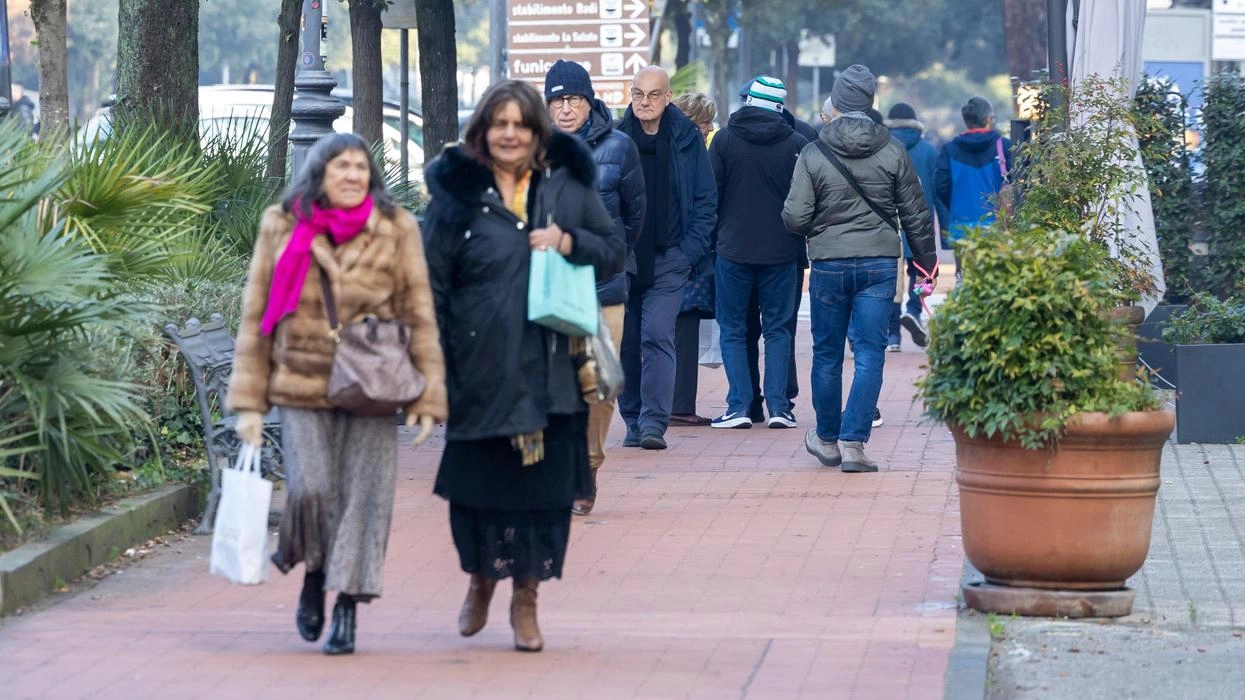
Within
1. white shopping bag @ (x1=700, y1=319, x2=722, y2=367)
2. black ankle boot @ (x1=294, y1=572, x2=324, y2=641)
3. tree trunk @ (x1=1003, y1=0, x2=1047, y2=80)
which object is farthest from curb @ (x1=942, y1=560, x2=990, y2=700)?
tree trunk @ (x1=1003, y1=0, x2=1047, y2=80)

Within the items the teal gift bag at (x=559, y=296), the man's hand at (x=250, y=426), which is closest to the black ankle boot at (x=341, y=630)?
the man's hand at (x=250, y=426)

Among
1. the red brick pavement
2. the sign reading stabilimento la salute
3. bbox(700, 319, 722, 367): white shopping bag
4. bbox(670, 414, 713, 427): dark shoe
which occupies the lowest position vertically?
the red brick pavement

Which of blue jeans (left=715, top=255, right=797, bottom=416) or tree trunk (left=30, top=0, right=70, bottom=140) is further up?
tree trunk (left=30, top=0, right=70, bottom=140)

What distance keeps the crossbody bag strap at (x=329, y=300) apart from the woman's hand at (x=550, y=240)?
62 centimetres

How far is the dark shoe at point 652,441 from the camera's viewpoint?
1091 centimetres

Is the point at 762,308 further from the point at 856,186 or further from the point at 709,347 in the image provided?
the point at 709,347

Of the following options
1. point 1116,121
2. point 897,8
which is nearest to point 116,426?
point 1116,121

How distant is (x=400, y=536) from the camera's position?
27.5 feet

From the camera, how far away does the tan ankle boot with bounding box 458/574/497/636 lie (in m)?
6.28

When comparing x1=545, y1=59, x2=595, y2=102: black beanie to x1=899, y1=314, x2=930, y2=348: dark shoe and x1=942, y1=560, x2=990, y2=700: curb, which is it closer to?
x1=942, y1=560, x2=990, y2=700: curb

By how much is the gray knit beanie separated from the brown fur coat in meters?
4.49

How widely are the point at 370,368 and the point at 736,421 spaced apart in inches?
242

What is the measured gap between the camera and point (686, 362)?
39.5ft

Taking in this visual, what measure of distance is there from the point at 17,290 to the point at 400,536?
188cm
